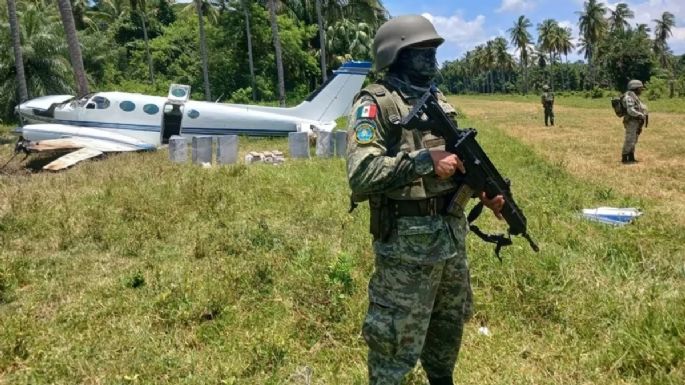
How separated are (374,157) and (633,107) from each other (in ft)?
32.1

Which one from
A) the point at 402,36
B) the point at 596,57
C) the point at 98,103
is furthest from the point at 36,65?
the point at 596,57

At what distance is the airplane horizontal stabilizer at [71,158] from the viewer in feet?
36.8

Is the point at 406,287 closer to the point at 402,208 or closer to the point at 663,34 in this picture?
the point at 402,208

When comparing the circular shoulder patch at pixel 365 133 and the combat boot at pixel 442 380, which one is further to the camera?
the combat boot at pixel 442 380

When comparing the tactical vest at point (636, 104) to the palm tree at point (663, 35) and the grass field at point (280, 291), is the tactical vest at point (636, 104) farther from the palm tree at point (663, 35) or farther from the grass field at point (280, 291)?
the palm tree at point (663, 35)

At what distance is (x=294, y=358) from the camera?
3.44 m

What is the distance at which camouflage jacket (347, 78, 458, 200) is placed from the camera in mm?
2285

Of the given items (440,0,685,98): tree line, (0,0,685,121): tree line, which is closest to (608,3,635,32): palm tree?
(440,0,685,98): tree line

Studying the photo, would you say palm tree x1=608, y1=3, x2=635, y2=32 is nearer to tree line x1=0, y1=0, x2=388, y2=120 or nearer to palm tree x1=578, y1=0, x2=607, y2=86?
palm tree x1=578, y1=0, x2=607, y2=86

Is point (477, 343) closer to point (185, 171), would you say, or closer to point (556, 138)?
point (185, 171)

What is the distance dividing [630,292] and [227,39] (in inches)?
1340

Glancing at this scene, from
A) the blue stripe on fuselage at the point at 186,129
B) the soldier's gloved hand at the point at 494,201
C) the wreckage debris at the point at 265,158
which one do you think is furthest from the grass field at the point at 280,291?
the blue stripe on fuselage at the point at 186,129

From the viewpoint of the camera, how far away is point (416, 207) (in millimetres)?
2486

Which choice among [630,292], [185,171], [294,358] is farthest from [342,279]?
[185,171]
